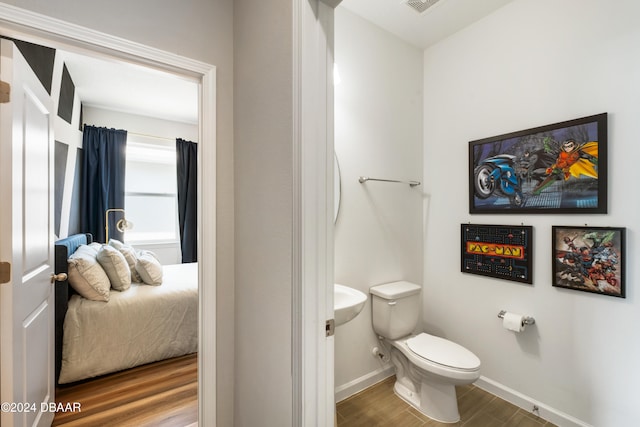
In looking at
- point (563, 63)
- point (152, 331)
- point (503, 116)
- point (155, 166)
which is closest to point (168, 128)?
point (155, 166)

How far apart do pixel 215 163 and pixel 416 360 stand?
5.58 feet

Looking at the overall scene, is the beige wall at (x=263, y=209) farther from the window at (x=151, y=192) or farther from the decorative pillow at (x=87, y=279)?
the window at (x=151, y=192)

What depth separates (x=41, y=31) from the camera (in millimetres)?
1045

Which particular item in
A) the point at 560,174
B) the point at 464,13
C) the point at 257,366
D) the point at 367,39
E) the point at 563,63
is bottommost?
the point at 257,366

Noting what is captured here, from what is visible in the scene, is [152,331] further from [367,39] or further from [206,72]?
[367,39]

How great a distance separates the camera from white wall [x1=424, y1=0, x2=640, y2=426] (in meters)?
1.48

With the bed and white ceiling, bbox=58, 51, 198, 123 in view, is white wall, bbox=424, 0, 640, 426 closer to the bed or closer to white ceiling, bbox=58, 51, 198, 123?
the bed

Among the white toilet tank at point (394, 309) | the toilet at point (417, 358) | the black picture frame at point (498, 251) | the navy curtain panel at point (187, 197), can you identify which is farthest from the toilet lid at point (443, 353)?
the navy curtain panel at point (187, 197)

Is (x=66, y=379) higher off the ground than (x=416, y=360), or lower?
lower

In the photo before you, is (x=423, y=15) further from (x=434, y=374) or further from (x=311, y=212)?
(x=434, y=374)

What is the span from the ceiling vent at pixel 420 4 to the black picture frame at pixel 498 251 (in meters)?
1.60

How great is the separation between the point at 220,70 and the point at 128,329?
2.16m

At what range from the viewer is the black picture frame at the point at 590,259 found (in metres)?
1.48

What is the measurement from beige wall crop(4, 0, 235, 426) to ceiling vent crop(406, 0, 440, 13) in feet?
4.06
